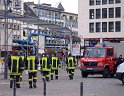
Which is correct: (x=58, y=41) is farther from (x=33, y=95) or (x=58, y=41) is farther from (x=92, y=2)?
(x=33, y=95)

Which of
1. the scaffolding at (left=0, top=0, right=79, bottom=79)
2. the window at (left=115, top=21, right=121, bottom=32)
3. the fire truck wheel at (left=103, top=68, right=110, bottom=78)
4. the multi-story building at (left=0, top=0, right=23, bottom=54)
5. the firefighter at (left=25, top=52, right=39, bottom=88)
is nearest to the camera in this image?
the firefighter at (left=25, top=52, right=39, bottom=88)

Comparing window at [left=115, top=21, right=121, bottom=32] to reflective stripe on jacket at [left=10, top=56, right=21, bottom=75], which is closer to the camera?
reflective stripe on jacket at [left=10, top=56, right=21, bottom=75]

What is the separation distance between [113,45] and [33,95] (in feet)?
57.7

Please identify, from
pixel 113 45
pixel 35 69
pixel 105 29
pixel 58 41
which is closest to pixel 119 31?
pixel 105 29

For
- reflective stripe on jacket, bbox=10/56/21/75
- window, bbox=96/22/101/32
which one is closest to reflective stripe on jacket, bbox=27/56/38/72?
reflective stripe on jacket, bbox=10/56/21/75

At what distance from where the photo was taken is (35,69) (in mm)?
21250

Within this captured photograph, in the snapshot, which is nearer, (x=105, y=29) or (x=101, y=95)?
(x=101, y=95)

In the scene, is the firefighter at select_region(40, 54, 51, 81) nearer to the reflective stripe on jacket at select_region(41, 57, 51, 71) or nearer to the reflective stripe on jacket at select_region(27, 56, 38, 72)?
the reflective stripe on jacket at select_region(41, 57, 51, 71)

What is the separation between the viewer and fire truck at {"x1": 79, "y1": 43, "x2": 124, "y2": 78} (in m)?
31.7

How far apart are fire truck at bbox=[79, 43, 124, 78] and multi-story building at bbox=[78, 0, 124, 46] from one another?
1723 inches

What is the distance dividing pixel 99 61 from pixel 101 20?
4764 cm

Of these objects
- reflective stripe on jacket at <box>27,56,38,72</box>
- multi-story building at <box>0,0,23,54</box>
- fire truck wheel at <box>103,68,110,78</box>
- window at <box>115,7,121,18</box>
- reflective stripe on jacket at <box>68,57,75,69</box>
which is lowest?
fire truck wheel at <box>103,68,110,78</box>

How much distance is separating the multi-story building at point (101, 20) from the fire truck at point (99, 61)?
43.8 m

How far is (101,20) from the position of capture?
78688 millimetres
